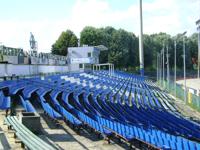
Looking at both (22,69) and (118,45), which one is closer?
(22,69)

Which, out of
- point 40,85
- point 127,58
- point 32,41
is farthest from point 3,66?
point 127,58

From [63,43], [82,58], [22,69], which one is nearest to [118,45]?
[63,43]

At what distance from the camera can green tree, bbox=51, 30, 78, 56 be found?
283 ft

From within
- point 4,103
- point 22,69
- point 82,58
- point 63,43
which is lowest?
point 4,103

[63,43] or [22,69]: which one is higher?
[63,43]

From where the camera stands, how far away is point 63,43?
8650 centimetres

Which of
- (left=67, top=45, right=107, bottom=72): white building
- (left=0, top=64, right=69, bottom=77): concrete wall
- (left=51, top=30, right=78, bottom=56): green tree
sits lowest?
(left=0, top=64, right=69, bottom=77): concrete wall

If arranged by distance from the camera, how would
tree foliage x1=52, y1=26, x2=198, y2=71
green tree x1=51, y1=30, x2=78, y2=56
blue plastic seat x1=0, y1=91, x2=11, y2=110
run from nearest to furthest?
blue plastic seat x1=0, y1=91, x2=11, y2=110 < green tree x1=51, y1=30, x2=78, y2=56 < tree foliage x1=52, y1=26, x2=198, y2=71

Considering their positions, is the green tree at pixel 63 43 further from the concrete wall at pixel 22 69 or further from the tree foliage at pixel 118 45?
the concrete wall at pixel 22 69

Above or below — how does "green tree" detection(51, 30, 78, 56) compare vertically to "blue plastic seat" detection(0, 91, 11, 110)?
above

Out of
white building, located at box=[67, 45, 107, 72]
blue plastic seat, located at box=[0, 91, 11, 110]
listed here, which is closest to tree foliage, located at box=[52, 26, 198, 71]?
white building, located at box=[67, 45, 107, 72]

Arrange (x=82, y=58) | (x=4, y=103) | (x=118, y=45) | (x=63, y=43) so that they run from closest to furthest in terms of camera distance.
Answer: (x=4, y=103), (x=82, y=58), (x=63, y=43), (x=118, y=45)

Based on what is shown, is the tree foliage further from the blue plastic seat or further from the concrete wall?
the blue plastic seat

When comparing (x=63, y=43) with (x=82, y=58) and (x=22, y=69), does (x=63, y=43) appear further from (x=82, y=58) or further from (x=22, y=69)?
(x=22, y=69)
